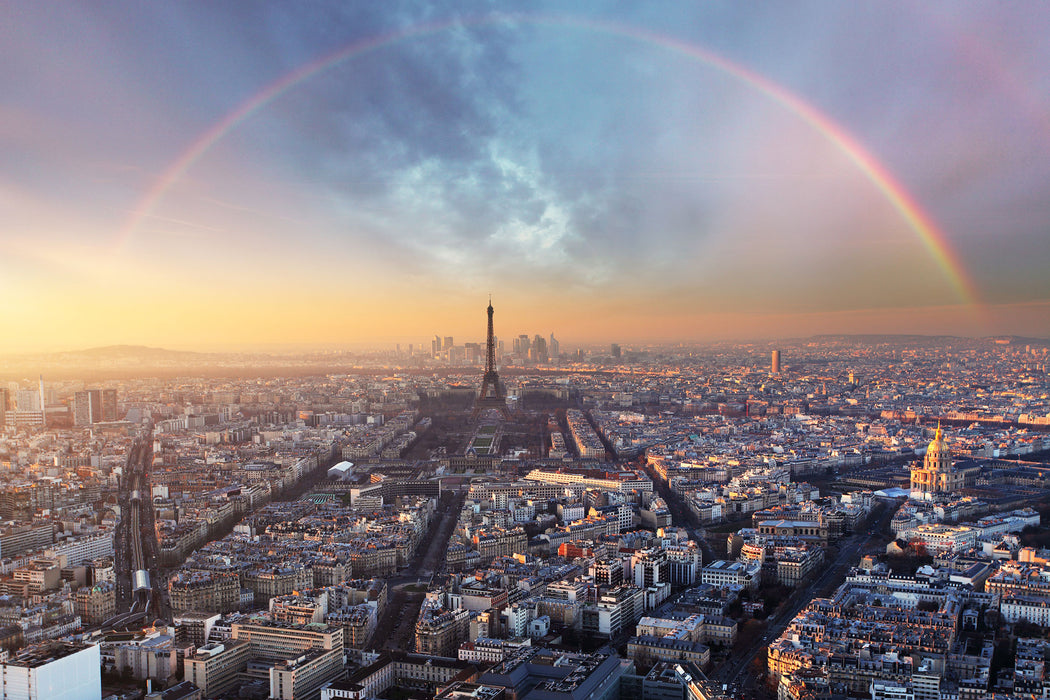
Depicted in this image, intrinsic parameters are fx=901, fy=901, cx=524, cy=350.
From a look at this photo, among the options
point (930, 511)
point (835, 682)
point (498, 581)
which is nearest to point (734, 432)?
point (930, 511)

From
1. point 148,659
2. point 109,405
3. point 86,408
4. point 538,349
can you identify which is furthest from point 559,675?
point 538,349

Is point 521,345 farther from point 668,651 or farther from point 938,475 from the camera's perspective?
point 668,651

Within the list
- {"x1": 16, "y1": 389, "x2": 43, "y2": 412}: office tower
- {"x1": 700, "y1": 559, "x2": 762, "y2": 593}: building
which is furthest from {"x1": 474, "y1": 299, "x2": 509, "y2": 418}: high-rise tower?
{"x1": 700, "y1": 559, "x2": 762, "y2": 593}: building

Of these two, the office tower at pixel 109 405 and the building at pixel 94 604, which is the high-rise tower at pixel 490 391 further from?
the building at pixel 94 604

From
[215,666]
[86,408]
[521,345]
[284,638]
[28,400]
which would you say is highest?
[521,345]

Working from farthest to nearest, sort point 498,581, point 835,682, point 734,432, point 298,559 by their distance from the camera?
point 734,432 < point 298,559 < point 498,581 < point 835,682

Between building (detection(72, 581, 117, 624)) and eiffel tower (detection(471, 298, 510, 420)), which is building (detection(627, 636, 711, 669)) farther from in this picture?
eiffel tower (detection(471, 298, 510, 420))

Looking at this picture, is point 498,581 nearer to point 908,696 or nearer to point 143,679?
point 143,679

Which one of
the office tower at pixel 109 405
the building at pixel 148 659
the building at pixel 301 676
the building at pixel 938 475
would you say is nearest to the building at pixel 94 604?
the building at pixel 148 659

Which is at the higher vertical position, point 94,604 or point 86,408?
point 86,408
